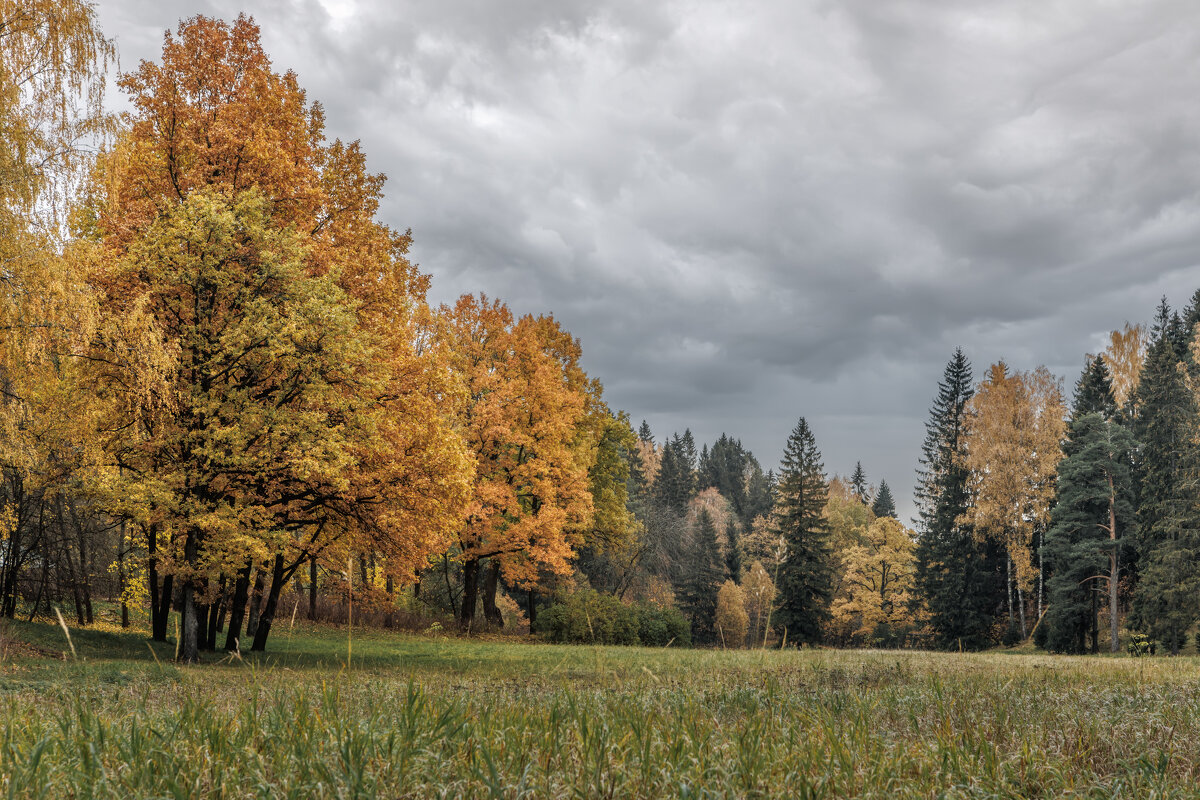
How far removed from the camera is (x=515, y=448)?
31375 mm

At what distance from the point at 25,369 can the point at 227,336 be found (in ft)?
12.4

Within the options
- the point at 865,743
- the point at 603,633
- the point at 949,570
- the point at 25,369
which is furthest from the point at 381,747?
the point at 949,570

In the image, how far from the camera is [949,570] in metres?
45.4

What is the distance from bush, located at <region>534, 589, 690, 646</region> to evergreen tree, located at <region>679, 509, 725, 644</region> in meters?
19.6

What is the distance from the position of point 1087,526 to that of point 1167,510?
329 centimetres

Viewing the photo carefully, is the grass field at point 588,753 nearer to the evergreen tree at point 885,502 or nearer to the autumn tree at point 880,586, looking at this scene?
the autumn tree at point 880,586

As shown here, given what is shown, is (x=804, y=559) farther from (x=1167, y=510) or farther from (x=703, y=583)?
(x=1167, y=510)

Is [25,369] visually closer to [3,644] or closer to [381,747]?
[3,644]

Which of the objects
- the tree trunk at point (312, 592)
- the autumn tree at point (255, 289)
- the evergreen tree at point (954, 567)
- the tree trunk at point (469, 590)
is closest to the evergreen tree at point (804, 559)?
the evergreen tree at point (954, 567)

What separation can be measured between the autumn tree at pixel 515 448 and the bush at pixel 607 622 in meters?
1.67

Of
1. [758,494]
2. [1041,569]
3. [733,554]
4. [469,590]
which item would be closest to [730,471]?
[758,494]

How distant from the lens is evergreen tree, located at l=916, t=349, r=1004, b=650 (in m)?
43.8

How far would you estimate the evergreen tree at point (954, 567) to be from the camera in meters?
43.8

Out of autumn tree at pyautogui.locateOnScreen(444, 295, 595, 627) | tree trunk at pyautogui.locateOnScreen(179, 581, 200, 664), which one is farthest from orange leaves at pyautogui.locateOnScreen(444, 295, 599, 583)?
tree trunk at pyautogui.locateOnScreen(179, 581, 200, 664)
